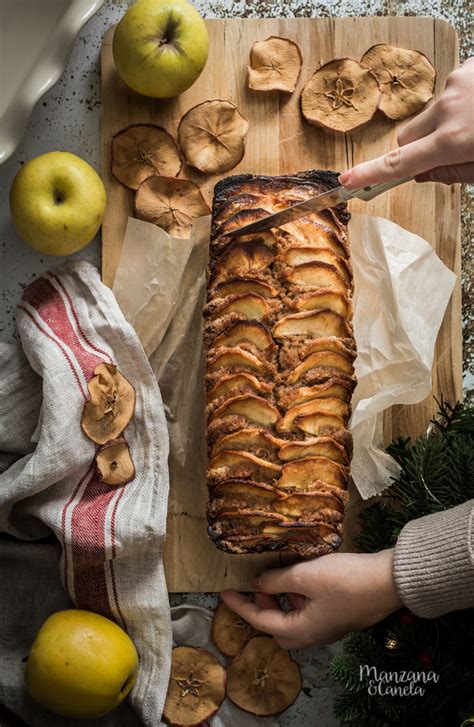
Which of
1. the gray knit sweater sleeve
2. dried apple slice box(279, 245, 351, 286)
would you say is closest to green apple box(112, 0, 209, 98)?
dried apple slice box(279, 245, 351, 286)

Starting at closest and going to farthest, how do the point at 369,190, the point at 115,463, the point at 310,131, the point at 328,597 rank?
the point at 369,190 → the point at 328,597 → the point at 115,463 → the point at 310,131

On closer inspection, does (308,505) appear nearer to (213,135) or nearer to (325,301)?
(325,301)

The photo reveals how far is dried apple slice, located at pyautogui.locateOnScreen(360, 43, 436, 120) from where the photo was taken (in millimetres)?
2256

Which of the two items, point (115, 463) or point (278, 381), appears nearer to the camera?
point (278, 381)

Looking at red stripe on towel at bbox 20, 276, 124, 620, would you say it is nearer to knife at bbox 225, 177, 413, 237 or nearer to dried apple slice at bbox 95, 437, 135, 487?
dried apple slice at bbox 95, 437, 135, 487

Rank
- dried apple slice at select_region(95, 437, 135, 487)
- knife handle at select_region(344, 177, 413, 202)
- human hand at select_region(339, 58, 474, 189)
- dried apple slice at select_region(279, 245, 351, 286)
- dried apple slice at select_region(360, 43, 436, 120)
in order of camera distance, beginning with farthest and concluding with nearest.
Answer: dried apple slice at select_region(360, 43, 436, 120) < dried apple slice at select_region(95, 437, 135, 487) < dried apple slice at select_region(279, 245, 351, 286) < knife handle at select_region(344, 177, 413, 202) < human hand at select_region(339, 58, 474, 189)

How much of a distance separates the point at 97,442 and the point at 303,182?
2.59 feet

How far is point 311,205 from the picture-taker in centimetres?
202

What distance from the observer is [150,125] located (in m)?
2.25

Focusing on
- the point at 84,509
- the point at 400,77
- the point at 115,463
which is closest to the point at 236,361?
the point at 115,463

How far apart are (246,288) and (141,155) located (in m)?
0.48

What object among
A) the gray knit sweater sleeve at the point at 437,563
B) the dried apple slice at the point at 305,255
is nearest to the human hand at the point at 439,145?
the dried apple slice at the point at 305,255

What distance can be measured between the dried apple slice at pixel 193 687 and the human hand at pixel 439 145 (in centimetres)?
120

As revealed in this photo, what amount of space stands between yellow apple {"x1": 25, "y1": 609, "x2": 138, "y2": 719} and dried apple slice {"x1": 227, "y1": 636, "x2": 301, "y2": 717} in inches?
11.1
